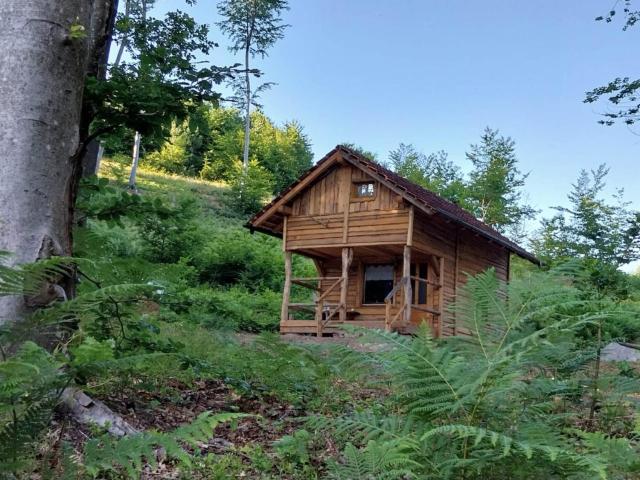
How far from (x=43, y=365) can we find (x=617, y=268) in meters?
5.81

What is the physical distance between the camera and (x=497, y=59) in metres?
31.5

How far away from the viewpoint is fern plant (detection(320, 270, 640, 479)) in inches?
73.3

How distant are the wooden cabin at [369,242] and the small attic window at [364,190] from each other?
0.03m

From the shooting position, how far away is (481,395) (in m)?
1.96

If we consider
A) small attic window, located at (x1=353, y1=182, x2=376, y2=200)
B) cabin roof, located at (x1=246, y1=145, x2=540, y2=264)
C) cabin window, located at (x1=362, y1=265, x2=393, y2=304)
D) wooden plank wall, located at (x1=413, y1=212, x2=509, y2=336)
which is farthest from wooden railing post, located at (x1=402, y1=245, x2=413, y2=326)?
cabin window, located at (x1=362, y1=265, x2=393, y2=304)

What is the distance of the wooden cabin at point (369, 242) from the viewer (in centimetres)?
1584

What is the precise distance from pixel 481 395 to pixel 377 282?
16658 millimetres

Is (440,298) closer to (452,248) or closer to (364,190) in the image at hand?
(452,248)

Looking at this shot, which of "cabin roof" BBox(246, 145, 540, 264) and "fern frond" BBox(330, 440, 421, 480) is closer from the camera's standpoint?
"fern frond" BBox(330, 440, 421, 480)

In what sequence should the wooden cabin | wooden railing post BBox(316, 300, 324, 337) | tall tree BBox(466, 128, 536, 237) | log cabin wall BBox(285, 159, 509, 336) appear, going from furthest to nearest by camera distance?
tall tree BBox(466, 128, 536, 237) → log cabin wall BBox(285, 159, 509, 336) → wooden railing post BBox(316, 300, 324, 337) → the wooden cabin

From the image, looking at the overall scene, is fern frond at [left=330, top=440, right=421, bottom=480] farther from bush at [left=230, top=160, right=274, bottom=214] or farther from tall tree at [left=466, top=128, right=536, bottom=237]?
tall tree at [left=466, top=128, right=536, bottom=237]

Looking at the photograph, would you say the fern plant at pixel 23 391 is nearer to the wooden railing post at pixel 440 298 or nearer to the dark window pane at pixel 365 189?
the dark window pane at pixel 365 189

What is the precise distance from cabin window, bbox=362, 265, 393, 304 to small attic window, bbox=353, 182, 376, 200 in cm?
277

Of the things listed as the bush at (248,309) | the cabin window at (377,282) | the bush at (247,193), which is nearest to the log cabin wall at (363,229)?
the cabin window at (377,282)
